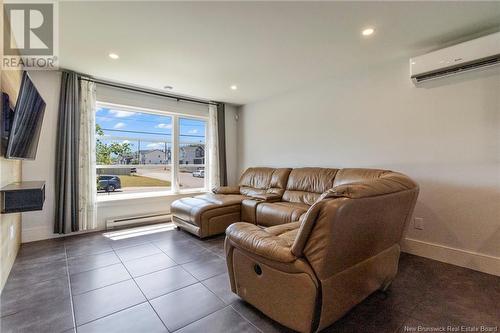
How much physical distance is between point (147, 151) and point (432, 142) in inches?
174

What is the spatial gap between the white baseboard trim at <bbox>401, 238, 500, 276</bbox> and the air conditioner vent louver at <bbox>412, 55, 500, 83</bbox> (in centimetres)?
188

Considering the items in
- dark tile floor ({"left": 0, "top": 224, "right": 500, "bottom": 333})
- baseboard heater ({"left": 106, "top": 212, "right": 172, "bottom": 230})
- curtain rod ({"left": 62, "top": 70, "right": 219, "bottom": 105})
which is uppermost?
curtain rod ({"left": 62, "top": 70, "right": 219, "bottom": 105})

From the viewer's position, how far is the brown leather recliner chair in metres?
1.24

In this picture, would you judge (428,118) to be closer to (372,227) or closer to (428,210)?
(428,210)

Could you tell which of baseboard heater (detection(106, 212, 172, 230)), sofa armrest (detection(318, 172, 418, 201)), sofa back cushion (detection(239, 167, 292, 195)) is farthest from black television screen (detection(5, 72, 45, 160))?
sofa back cushion (detection(239, 167, 292, 195))

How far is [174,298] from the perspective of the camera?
1.81 m

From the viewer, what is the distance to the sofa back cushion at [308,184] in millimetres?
3297

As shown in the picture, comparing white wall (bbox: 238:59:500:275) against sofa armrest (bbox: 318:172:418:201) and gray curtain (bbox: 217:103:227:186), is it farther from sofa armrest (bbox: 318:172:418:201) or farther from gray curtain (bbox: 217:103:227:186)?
gray curtain (bbox: 217:103:227:186)

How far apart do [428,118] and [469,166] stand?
2.13 feet

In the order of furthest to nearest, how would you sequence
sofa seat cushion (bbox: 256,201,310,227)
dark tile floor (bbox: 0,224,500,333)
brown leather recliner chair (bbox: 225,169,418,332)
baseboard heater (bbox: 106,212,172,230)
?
1. baseboard heater (bbox: 106,212,172,230)
2. sofa seat cushion (bbox: 256,201,310,227)
3. dark tile floor (bbox: 0,224,500,333)
4. brown leather recliner chair (bbox: 225,169,418,332)

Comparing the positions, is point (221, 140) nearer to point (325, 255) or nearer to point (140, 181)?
point (140, 181)

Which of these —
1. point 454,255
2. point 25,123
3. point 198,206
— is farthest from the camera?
point 198,206

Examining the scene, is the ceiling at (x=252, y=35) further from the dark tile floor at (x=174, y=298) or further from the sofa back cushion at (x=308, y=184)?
the dark tile floor at (x=174, y=298)

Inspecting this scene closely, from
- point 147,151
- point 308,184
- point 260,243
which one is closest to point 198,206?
point 308,184
